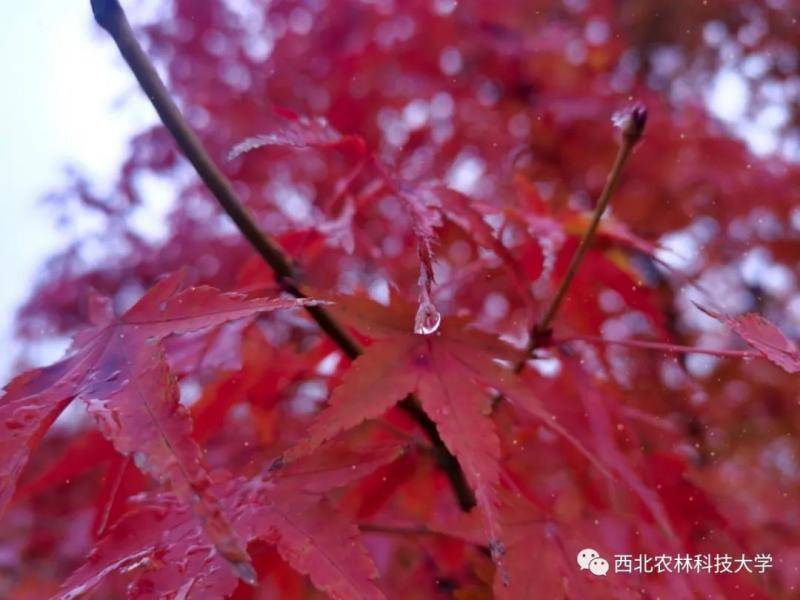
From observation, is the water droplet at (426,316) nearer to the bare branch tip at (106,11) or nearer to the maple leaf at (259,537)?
the maple leaf at (259,537)

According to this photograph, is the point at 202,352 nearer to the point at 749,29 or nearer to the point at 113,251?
the point at 113,251

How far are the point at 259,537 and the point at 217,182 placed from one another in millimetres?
266

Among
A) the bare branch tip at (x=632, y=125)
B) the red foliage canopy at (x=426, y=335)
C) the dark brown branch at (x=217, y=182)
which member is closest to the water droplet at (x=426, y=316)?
the red foliage canopy at (x=426, y=335)

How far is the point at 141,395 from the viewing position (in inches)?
16.4

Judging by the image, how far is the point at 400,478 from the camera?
696 millimetres

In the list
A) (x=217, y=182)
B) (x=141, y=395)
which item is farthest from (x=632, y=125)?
(x=141, y=395)

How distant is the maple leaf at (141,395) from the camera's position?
0.38 metres

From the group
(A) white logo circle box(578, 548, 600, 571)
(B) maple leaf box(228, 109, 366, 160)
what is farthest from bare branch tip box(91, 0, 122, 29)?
(A) white logo circle box(578, 548, 600, 571)

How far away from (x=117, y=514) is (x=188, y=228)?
1.12 metres

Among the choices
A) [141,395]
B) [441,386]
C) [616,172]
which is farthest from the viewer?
[616,172]

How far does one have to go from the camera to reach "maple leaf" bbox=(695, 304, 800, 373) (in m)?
0.51

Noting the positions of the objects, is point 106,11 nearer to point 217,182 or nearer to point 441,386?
point 217,182

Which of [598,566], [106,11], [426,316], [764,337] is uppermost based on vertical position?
[106,11]

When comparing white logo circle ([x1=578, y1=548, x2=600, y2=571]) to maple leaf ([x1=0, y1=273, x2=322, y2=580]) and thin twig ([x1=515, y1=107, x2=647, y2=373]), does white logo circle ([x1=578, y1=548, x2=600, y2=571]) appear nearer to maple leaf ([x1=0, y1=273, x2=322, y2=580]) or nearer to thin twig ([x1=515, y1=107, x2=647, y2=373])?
thin twig ([x1=515, y1=107, x2=647, y2=373])
